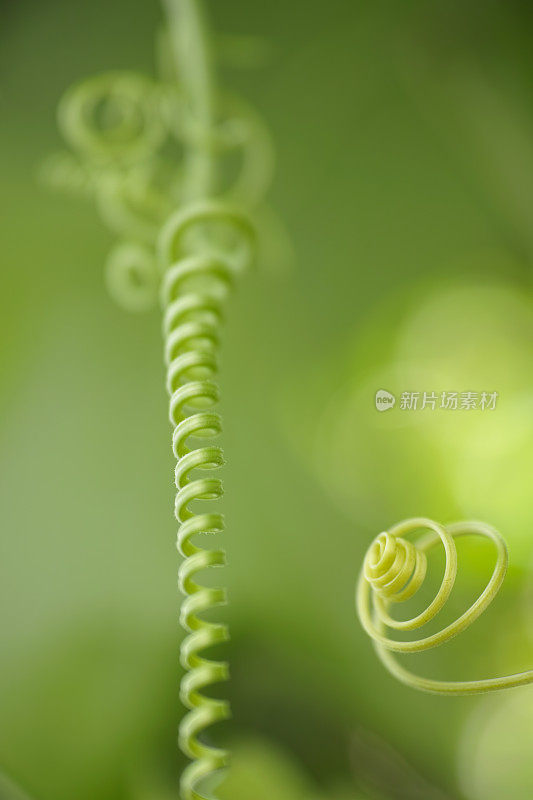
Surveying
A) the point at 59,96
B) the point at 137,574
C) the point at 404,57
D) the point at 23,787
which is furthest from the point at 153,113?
the point at 23,787

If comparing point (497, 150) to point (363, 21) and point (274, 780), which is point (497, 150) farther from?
point (274, 780)

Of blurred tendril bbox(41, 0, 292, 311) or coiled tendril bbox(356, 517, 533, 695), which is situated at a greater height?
blurred tendril bbox(41, 0, 292, 311)
